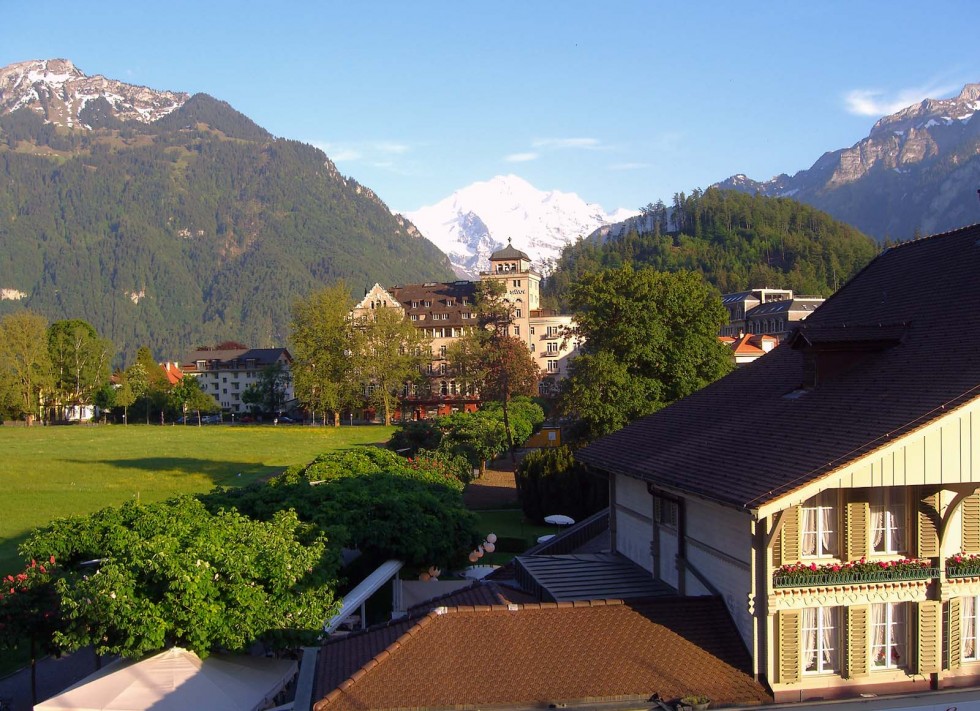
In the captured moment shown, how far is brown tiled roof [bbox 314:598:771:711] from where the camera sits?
12.3 meters

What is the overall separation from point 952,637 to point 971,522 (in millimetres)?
1825

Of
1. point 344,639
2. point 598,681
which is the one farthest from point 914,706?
point 344,639

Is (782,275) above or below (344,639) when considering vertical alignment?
above

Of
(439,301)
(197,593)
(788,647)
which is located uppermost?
(439,301)

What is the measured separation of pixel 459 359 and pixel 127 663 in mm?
69376

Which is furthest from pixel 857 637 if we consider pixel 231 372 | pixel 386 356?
pixel 231 372

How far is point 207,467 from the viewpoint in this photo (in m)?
57.1

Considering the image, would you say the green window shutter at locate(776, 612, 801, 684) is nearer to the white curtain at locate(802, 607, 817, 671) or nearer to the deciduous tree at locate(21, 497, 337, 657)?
the white curtain at locate(802, 607, 817, 671)

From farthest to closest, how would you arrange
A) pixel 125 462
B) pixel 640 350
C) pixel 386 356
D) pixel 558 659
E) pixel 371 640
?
pixel 386 356, pixel 125 462, pixel 640 350, pixel 371 640, pixel 558 659

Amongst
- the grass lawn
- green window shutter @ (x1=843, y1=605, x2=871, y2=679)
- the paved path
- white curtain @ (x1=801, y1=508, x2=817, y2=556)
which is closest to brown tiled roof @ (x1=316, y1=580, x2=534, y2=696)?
white curtain @ (x1=801, y1=508, x2=817, y2=556)

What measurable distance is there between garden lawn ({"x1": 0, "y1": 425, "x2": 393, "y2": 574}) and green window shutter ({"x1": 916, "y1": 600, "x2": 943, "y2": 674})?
982 inches

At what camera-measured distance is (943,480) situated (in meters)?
12.4

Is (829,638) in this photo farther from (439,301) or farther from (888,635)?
(439,301)

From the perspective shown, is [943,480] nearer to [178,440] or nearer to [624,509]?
[624,509]
